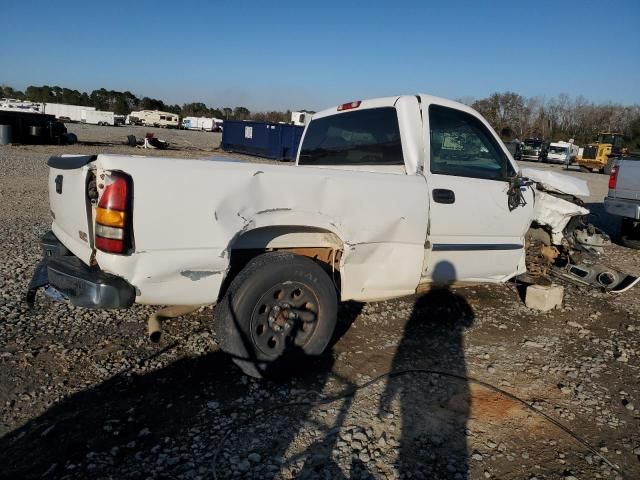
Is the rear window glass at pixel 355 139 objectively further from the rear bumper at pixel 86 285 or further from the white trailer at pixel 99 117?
the white trailer at pixel 99 117

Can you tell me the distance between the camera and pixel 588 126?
76.6 metres

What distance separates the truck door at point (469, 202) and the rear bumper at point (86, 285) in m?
2.28

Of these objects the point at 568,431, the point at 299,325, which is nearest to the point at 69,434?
the point at 299,325

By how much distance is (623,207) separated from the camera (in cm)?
867

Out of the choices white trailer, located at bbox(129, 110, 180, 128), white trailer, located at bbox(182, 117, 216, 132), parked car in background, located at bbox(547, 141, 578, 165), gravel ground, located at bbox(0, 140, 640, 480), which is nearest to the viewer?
gravel ground, located at bbox(0, 140, 640, 480)

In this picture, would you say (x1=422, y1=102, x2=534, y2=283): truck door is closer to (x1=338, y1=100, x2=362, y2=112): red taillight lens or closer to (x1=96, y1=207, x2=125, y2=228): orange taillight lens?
(x1=338, y1=100, x2=362, y2=112): red taillight lens

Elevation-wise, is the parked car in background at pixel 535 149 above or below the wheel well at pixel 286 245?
above

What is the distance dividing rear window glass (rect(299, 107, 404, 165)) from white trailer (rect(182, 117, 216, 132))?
79.9 metres

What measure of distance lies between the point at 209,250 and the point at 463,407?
1.95 metres

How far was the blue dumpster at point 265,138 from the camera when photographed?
26.9 meters

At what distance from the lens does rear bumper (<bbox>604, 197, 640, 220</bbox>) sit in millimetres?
8469

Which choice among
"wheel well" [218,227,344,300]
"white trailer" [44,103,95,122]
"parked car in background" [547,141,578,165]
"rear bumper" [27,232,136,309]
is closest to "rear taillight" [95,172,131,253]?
"rear bumper" [27,232,136,309]

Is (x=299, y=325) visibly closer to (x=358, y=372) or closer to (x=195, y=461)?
(x=358, y=372)

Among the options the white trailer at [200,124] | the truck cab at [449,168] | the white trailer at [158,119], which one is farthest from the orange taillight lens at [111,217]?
the white trailer at [158,119]
